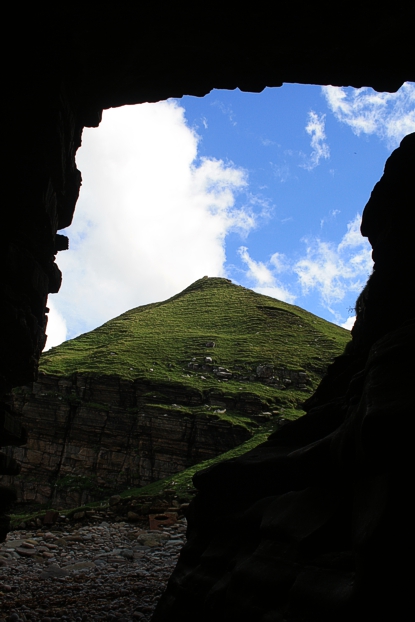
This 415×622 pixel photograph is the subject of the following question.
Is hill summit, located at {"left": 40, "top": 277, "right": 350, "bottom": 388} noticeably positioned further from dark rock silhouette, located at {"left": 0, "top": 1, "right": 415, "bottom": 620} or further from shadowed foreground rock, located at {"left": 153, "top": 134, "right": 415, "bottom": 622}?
shadowed foreground rock, located at {"left": 153, "top": 134, "right": 415, "bottom": 622}

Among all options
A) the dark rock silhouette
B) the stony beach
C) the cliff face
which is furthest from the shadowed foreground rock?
the cliff face

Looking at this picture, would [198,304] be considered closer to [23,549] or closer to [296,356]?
[296,356]

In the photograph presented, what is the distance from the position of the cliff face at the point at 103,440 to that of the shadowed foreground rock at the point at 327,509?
26037mm

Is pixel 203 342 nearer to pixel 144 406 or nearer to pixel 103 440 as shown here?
pixel 144 406

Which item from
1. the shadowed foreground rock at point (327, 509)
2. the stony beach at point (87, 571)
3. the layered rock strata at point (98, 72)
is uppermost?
the layered rock strata at point (98, 72)

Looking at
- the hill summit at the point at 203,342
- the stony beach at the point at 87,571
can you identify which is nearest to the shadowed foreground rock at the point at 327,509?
the stony beach at the point at 87,571

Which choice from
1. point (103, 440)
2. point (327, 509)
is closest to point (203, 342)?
point (103, 440)

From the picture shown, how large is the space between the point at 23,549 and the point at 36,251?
12.8m

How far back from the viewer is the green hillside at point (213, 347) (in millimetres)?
47500

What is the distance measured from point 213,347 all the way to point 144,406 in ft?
74.1

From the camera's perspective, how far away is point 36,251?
11773 mm

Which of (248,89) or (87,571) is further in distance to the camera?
(248,89)

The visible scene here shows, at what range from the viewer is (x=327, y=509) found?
22.9 ft

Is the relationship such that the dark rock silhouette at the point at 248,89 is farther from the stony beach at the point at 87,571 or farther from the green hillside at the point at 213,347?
the green hillside at the point at 213,347
